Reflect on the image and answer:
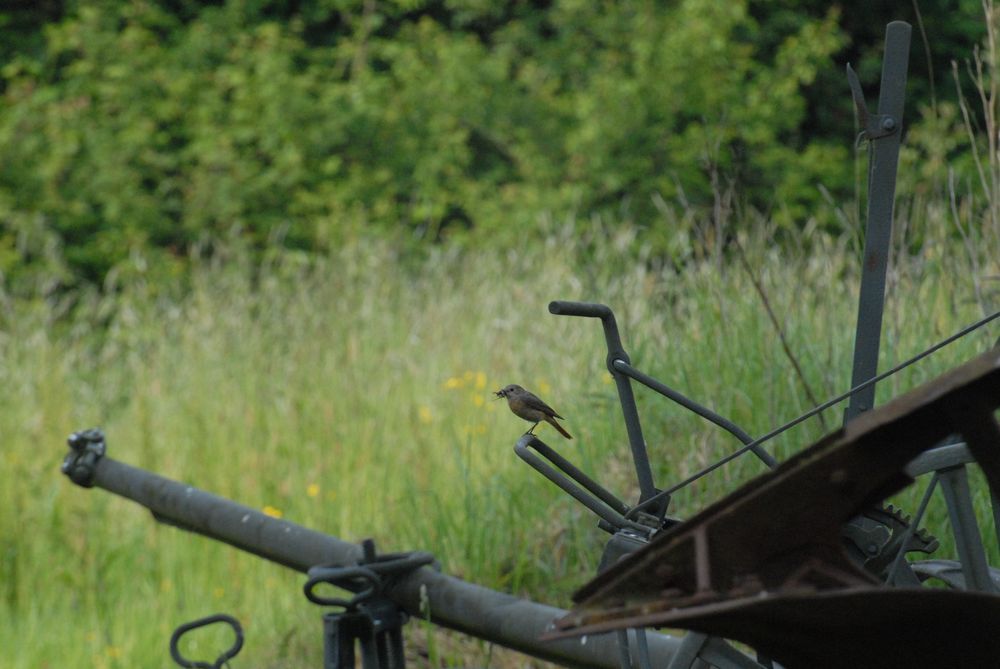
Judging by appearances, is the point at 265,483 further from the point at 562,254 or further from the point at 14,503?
the point at 562,254

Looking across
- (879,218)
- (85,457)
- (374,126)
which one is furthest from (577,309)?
(374,126)

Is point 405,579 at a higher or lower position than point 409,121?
lower

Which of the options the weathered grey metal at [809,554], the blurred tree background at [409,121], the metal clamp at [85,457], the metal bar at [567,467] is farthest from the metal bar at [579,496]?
the blurred tree background at [409,121]

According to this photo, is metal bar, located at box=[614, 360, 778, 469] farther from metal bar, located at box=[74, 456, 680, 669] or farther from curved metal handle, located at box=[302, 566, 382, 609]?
curved metal handle, located at box=[302, 566, 382, 609]

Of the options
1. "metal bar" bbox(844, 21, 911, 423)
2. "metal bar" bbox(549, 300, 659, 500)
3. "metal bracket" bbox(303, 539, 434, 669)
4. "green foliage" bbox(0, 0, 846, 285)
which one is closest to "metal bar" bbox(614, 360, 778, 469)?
"metal bar" bbox(549, 300, 659, 500)

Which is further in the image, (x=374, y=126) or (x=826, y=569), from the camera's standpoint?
(x=374, y=126)

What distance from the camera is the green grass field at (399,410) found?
136 inches

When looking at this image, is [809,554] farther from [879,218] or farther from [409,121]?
[409,121]

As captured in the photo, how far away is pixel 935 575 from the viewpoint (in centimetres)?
120

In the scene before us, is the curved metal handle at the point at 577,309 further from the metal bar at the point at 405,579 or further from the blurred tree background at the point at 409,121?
the blurred tree background at the point at 409,121

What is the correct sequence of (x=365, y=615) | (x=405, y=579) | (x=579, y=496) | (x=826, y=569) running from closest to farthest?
(x=826, y=569) → (x=579, y=496) → (x=365, y=615) → (x=405, y=579)

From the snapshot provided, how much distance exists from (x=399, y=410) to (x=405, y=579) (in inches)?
136

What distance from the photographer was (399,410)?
5285 mm

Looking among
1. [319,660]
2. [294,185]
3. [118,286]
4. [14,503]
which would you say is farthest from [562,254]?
[118,286]
